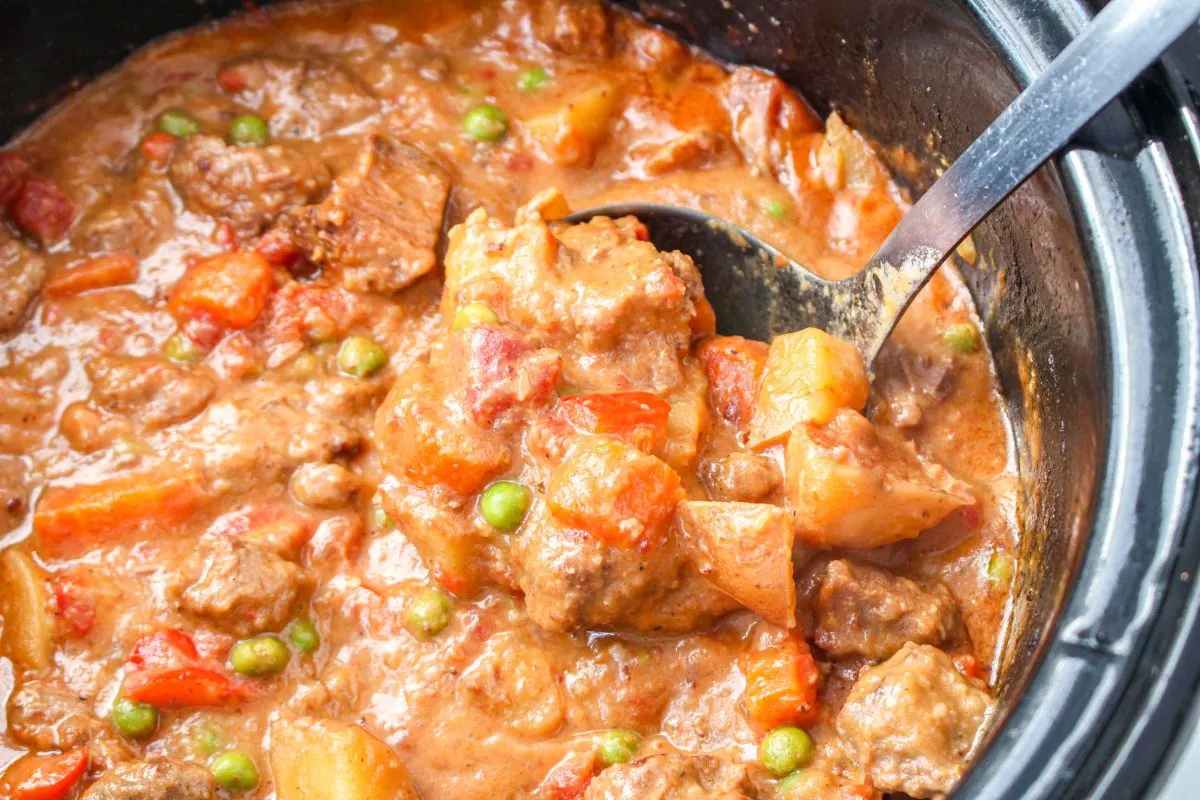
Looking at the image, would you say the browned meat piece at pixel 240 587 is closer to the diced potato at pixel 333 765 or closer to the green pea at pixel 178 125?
the diced potato at pixel 333 765

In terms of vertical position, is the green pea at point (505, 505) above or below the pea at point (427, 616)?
above

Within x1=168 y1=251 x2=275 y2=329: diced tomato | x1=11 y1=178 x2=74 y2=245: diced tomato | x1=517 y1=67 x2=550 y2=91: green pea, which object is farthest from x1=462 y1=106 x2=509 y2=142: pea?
x1=11 y1=178 x2=74 y2=245: diced tomato

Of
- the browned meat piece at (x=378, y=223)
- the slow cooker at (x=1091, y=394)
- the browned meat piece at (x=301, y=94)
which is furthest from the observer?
the browned meat piece at (x=301, y=94)

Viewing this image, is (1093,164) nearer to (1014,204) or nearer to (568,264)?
(1014,204)

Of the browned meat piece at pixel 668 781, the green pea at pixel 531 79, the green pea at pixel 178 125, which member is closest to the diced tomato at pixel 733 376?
the browned meat piece at pixel 668 781

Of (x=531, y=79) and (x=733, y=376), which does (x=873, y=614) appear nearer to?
(x=733, y=376)
